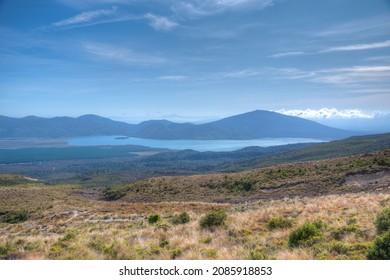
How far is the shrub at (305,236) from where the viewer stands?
8.33 meters

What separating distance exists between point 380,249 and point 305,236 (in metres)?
2.47

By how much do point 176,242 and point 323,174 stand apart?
89.1 ft

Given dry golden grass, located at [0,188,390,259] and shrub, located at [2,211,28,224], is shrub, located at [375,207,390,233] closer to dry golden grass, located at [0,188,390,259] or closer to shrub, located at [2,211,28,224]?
dry golden grass, located at [0,188,390,259]

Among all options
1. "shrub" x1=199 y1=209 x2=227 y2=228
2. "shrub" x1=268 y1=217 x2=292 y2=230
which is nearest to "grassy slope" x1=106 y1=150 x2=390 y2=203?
"shrub" x1=268 y1=217 x2=292 y2=230

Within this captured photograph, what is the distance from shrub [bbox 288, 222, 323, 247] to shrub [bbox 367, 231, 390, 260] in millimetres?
2002

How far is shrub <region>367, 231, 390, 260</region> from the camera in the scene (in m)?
6.12

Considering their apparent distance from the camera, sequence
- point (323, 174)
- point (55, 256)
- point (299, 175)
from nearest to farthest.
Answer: point (55, 256), point (323, 174), point (299, 175)

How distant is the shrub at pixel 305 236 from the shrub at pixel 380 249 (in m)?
2.00

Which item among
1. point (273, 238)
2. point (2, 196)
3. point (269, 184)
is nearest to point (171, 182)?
point (269, 184)

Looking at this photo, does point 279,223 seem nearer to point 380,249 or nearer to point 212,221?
point 212,221

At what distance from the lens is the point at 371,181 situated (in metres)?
25.5

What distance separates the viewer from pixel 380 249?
245 inches

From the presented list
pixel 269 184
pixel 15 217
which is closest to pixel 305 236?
pixel 269 184
